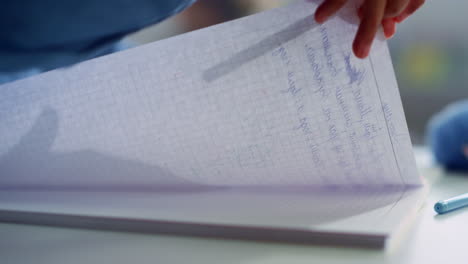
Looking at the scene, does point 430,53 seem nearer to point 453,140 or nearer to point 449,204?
point 453,140

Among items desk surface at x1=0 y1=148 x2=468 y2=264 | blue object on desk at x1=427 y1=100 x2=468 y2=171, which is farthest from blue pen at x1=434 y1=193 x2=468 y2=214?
blue object on desk at x1=427 y1=100 x2=468 y2=171

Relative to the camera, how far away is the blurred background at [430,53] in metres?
2.11

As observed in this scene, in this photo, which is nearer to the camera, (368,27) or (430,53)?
(368,27)

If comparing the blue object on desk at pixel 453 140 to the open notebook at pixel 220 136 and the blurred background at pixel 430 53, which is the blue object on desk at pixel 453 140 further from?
the blurred background at pixel 430 53

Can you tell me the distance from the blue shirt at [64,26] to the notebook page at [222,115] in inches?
3.9

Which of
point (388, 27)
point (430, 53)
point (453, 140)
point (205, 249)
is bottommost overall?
point (430, 53)

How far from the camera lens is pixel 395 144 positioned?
477mm

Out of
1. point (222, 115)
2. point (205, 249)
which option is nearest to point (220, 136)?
point (222, 115)

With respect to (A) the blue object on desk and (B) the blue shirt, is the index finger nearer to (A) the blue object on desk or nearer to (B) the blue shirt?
(B) the blue shirt

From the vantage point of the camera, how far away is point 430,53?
7.12 feet

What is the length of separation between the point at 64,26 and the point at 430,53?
213cm

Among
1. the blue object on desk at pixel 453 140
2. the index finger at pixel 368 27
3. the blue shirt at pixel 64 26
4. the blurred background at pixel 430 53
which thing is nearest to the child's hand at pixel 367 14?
the index finger at pixel 368 27

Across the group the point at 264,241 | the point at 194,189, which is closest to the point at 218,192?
the point at 194,189

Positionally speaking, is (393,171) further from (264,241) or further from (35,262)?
(35,262)
